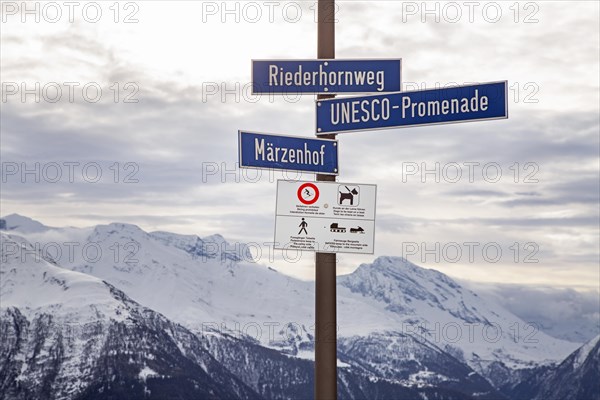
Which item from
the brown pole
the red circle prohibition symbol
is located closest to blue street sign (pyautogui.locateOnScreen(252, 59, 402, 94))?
the brown pole

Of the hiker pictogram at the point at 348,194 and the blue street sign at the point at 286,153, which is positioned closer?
the hiker pictogram at the point at 348,194

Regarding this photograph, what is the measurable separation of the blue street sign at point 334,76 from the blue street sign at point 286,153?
842 millimetres

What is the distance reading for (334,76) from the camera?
13.9 meters

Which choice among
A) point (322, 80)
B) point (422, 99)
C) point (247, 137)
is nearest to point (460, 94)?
point (422, 99)

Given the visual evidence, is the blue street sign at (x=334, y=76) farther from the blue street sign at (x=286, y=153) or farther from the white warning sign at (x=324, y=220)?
the white warning sign at (x=324, y=220)

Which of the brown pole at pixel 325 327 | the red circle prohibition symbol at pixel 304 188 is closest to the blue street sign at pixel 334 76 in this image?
the brown pole at pixel 325 327

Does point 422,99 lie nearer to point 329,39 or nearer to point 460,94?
point 460,94

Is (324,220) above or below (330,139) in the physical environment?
below

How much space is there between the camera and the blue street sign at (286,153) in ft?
44.1

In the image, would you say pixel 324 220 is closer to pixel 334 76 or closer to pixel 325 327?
pixel 325 327

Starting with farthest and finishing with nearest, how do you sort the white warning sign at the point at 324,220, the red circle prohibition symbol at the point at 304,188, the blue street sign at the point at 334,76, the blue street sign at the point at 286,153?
1. the blue street sign at the point at 334,76
2. the blue street sign at the point at 286,153
3. the red circle prohibition symbol at the point at 304,188
4. the white warning sign at the point at 324,220

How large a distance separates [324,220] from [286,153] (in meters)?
1.12

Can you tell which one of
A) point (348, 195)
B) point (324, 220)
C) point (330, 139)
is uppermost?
point (330, 139)

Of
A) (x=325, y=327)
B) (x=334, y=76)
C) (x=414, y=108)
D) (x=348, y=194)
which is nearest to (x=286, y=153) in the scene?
(x=348, y=194)
